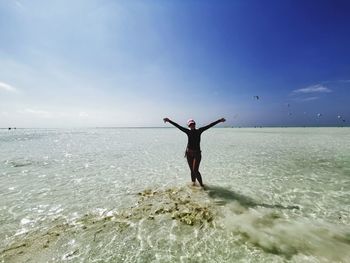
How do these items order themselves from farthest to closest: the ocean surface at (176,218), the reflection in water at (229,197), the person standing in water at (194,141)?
the person standing in water at (194,141), the reflection in water at (229,197), the ocean surface at (176,218)

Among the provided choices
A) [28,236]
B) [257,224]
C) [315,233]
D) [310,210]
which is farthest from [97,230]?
[310,210]

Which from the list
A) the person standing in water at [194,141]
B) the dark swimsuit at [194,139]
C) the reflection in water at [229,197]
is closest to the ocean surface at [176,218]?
the reflection in water at [229,197]

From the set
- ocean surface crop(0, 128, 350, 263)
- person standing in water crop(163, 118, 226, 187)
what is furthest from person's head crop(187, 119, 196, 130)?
ocean surface crop(0, 128, 350, 263)

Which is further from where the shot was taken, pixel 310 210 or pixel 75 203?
pixel 75 203

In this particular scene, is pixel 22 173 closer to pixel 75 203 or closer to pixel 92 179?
pixel 92 179

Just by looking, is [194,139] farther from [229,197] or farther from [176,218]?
[176,218]

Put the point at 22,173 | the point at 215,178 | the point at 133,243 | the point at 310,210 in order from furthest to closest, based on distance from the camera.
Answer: the point at 22,173 → the point at 215,178 → the point at 310,210 → the point at 133,243

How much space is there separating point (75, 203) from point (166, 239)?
4280 mm

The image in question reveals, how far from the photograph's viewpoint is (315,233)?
5.46 m

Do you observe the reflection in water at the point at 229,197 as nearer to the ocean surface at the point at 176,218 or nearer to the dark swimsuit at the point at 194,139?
the ocean surface at the point at 176,218

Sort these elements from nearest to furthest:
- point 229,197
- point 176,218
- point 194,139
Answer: point 176,218 → point 229,197 → point 194,139

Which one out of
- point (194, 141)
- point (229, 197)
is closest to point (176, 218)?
point (229, 197)

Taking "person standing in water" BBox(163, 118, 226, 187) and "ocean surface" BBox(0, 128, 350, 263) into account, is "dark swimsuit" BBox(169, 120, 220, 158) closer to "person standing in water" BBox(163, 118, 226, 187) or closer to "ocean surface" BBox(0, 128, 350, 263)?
"person standing in water" BBox(163, 118, 226, 187)

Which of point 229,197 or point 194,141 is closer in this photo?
point 229,197
